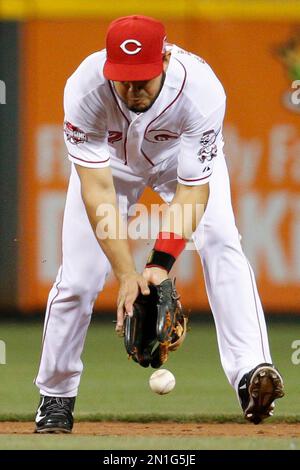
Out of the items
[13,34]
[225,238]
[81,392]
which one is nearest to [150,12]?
[13,34]

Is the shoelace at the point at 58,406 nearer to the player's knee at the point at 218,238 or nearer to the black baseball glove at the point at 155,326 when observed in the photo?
the black baseball glove at the point at 155,326

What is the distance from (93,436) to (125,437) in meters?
0.19

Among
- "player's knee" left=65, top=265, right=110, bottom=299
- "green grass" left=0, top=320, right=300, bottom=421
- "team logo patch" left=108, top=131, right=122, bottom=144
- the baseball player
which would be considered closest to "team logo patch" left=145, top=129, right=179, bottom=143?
the baseball player

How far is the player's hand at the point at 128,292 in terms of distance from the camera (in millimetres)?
5000

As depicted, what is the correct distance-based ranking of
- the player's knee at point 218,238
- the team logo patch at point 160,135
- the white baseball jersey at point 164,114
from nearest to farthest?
the white baseball jersey at point 164,114 < the team logo patch at point 160,135 < the player's knee at point 218,238

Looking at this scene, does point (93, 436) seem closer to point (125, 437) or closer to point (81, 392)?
point (125, 437)

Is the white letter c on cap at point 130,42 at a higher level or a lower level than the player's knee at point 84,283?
higher

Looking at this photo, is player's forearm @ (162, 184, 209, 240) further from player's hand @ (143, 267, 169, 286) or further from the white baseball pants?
the white baseball pants

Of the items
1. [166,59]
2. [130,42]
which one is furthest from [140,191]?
[130,42]

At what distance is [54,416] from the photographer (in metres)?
5.80

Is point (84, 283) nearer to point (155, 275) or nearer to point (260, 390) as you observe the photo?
point (155, 275)

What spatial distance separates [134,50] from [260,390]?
4.95 feet

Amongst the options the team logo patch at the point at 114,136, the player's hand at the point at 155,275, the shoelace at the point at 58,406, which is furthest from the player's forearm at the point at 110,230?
the shoelace at the point at 58,406

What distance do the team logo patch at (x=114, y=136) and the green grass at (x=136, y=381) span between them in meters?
1.50
